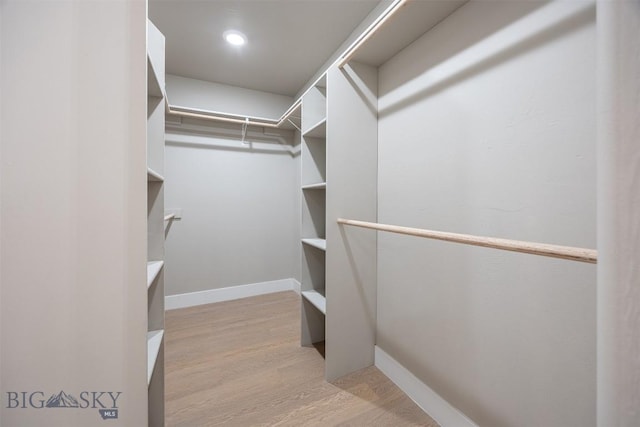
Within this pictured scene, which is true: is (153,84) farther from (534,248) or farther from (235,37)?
(534,248)

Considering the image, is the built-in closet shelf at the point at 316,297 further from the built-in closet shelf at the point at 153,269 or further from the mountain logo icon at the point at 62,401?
the mountain logo icon at the point at 62,401

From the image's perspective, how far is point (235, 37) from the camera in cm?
195

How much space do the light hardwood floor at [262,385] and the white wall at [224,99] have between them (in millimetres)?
2284

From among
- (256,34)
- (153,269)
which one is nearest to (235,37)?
(256,34)

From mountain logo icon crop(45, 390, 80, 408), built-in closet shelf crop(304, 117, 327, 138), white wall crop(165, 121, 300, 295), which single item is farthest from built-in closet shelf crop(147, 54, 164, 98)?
white wall crop(165, 121, 300, 295)

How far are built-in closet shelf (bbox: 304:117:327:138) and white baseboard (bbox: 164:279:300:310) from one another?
1873 millimetres

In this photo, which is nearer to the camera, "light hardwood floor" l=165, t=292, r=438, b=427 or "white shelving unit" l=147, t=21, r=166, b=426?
"white shelving unit" l=147, t=21, r=166, b=426

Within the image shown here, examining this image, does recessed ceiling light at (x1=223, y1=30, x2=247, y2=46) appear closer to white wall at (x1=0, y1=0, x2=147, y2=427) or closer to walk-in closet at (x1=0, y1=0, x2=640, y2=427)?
walk-in closet at (x1=0, y1=0, x2=640, y2=427)

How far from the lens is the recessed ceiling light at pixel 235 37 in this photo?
190 cm

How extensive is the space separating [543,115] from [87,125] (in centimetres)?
152

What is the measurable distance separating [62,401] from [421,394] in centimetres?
154

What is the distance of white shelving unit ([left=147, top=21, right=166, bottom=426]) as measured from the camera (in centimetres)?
116

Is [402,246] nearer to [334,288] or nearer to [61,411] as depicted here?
[334,288]

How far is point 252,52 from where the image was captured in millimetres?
2150
